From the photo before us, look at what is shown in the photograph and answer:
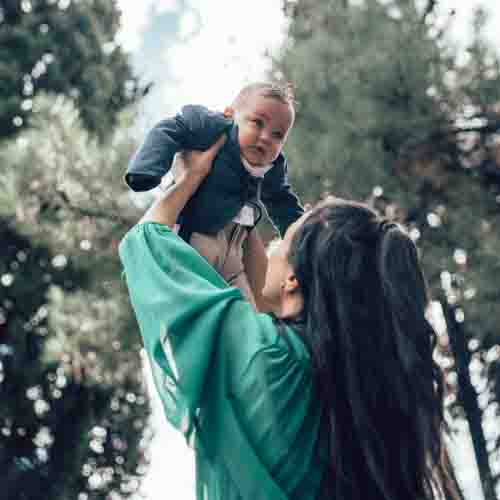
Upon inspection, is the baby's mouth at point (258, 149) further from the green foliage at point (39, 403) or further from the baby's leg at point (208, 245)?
the green foliage at point (39, 403)

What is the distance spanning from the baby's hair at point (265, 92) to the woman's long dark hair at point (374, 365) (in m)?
0.39

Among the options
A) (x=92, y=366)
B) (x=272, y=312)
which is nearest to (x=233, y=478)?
(x=272, y=312)

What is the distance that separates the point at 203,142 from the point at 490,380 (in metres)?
5.46

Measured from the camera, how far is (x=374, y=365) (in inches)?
51.1

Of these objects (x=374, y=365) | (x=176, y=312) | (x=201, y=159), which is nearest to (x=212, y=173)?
(x=201, y=159)

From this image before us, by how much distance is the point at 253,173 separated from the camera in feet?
5.44

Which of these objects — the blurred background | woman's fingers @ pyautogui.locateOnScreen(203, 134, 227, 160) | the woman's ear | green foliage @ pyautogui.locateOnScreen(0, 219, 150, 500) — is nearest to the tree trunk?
the blurred background

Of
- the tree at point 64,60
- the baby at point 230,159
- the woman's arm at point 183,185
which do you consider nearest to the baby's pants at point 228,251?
the baby at point 230,159

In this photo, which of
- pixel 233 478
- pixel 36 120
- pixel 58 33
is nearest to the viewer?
pixel 233 478

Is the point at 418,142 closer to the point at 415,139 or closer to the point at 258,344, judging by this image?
the point at 415,139

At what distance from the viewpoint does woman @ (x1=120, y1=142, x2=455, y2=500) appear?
4.10ft

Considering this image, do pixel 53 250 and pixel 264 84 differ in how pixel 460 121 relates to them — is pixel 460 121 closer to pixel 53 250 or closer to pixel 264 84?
pixel 53 250

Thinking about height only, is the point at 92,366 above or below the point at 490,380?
above

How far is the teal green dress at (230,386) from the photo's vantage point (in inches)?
49.2
